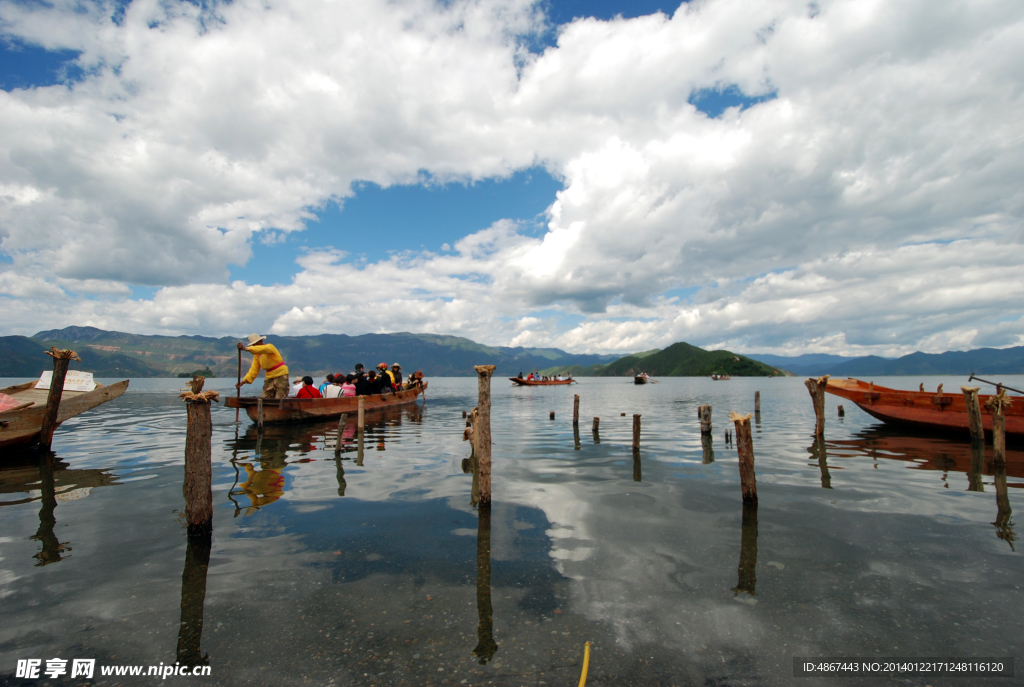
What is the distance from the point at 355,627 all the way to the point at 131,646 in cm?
264

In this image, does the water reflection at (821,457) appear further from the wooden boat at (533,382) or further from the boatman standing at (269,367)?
the wooden boat at (533,382)

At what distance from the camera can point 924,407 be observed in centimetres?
2419

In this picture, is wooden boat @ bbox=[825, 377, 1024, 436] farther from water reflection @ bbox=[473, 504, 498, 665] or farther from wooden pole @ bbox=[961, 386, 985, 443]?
water reflection @ bbox=[473, 504, 498, 665]

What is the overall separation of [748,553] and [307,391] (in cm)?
2616

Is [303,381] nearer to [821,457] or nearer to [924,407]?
[821,457]

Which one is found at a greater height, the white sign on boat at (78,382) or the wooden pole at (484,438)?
the white sign on boat at (78,382)

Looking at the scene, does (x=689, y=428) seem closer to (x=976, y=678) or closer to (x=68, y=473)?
(x=976, y=678)

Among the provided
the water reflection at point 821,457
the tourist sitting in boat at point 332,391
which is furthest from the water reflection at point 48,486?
the water reflection at point 821,457

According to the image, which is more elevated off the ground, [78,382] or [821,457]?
[78,382]

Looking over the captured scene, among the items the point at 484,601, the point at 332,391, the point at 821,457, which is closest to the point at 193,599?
the point at 484,601

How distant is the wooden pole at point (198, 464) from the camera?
8711 mm

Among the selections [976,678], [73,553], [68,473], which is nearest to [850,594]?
[976,678]

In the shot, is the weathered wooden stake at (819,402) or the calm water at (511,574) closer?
the calm water at (511,574)

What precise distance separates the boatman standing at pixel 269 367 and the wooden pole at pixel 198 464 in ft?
51.1
